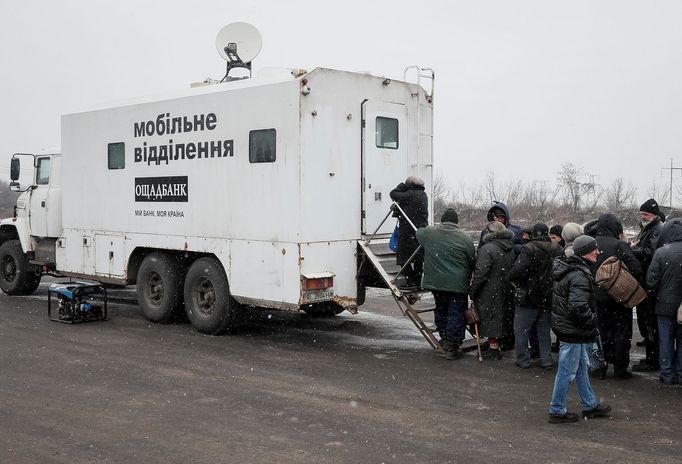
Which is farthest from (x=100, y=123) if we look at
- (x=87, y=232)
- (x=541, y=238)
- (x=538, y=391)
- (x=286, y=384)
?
(x=538, y=391)

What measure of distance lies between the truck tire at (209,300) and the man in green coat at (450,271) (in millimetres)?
2772

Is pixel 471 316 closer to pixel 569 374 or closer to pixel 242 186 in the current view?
pixel 569 374

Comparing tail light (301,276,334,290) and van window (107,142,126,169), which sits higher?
van window (107,142,126,169)

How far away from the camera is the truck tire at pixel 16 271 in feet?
45.6

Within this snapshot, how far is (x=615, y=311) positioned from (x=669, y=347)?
2.08ft

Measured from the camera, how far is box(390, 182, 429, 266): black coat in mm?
9336

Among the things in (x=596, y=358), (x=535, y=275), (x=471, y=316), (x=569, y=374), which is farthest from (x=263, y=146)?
(x=569, y=374)

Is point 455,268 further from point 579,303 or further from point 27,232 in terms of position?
point 27,232

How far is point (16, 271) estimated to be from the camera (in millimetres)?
13992

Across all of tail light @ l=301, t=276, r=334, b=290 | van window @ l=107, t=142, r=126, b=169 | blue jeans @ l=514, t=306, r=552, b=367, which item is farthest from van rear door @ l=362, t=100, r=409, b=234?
van window @ l=107, t=142, r=126, b=169

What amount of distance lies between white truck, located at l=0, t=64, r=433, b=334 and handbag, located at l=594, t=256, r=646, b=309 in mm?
3222

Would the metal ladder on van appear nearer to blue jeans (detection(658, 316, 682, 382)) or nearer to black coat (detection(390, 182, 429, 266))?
black coat (detection(390, 182, 429, 266))

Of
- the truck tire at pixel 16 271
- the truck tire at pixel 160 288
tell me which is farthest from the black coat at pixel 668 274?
the truck tire at pixel 16 271

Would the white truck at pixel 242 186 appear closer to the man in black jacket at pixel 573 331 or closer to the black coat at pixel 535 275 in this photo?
the black coat at pixel 535 275
